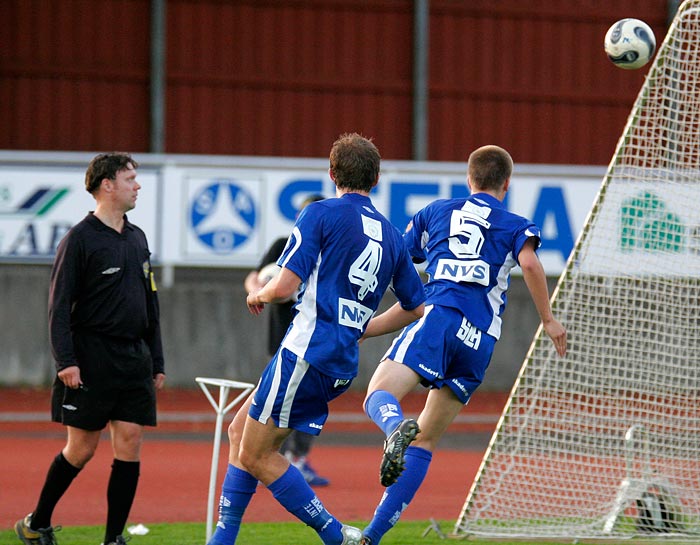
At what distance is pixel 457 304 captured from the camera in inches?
274

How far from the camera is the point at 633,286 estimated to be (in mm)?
8867

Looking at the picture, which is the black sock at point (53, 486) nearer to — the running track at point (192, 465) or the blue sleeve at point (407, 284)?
the running track at point (192, 465)

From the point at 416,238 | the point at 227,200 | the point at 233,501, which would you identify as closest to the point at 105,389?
the point at 233,501

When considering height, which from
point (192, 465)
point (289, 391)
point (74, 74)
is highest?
point (74, 74)

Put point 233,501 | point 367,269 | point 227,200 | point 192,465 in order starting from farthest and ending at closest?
1. point 227,200
2. point 192,465
3. point 233,501
4. point 367,269

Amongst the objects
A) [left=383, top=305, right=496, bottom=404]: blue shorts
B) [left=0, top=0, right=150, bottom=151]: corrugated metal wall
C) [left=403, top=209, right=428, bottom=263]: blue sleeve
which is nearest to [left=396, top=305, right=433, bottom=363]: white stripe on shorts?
[left=383, top=305, right=496, bottom=404]: blue shorts

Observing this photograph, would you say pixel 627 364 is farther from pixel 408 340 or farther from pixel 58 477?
pixel 58 477

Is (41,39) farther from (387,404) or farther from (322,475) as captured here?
(387,404)

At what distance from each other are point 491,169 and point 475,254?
0.54 meters

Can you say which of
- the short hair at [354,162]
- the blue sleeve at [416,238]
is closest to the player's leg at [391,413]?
the blue sleeve at [416,238]

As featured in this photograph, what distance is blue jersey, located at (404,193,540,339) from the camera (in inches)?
276

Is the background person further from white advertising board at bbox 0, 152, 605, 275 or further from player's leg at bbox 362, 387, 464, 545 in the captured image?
white advertising board at bbox 0, 152, 605, 275

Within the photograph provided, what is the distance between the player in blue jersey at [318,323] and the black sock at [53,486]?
1.47 meters

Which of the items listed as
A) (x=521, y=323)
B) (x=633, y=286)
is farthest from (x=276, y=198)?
(x=633, y=286)
